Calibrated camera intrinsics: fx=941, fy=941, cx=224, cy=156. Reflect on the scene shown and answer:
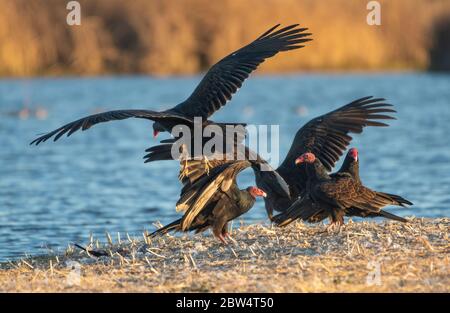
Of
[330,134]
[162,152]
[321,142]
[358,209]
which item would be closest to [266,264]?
[358,209]

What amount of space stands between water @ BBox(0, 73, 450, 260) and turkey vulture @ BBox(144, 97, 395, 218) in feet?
7.69

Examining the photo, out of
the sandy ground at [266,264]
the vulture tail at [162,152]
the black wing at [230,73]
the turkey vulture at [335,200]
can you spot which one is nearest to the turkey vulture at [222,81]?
the black wing at [230,73]

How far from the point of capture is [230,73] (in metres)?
9.39

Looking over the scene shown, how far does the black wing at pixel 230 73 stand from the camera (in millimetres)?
9016

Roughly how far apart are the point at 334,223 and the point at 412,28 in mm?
34509

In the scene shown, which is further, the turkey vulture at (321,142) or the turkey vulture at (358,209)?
the turkey vulture at (321,142)

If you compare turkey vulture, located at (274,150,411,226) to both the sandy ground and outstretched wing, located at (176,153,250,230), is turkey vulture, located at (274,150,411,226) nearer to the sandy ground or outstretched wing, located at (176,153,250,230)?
the sandy ground

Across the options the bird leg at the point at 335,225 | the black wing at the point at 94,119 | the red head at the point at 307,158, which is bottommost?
the bird leg at the point at 335,225

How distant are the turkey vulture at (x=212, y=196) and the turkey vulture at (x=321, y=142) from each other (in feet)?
2.63

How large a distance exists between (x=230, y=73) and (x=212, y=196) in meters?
1.63

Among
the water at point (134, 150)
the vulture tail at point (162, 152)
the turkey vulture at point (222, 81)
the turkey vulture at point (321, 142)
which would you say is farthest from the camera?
the water at point (134, 150)

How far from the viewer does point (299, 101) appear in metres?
31.4

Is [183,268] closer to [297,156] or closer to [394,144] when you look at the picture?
[297,156]

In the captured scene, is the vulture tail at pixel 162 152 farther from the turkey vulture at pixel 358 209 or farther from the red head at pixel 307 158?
the turkey vulture at pixel 358 209
